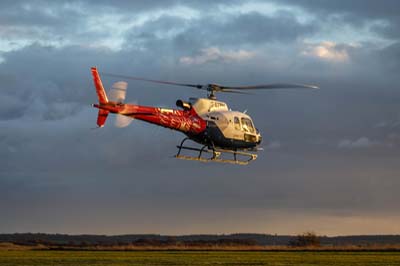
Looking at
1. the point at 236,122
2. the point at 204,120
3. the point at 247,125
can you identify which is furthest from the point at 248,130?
the point at 204,120

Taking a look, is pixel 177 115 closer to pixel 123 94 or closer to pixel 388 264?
pixel 123 94

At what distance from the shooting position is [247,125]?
64438 mm

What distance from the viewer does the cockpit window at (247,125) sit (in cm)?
6397

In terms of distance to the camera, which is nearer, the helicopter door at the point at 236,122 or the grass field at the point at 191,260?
the grass field at the point at 191,260

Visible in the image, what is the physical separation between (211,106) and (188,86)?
288 cm

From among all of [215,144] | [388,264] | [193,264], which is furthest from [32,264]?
[388,264]

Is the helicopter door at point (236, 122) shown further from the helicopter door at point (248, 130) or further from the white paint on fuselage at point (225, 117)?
the helicopter door at point (248, 130)

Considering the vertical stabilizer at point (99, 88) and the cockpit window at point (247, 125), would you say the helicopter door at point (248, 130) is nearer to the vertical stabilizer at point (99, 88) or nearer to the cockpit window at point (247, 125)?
the cockpit window at point (247, 125)

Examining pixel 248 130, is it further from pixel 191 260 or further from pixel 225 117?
pixel 191 260

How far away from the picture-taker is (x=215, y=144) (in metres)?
61.6

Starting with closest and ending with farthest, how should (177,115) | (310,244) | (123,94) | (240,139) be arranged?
1. (123,94)
2. (177,115)
3. (240,139)
4. (310,244)

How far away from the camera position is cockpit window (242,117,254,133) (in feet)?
210

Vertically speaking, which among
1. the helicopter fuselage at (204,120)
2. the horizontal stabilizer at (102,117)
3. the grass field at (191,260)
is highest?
the helicopter fuselage at (204,120)

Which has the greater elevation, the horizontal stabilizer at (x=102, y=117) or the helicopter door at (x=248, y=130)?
the helicopter door at (x=248, y=130)
